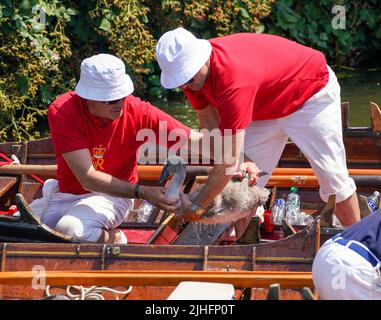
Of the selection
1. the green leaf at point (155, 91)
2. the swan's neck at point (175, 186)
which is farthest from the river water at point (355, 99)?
the swan's neck at point (175, 186)

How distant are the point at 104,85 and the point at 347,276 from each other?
2266 mm

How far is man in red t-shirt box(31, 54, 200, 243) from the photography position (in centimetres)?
651

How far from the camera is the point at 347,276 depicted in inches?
188

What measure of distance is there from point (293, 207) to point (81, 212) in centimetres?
178

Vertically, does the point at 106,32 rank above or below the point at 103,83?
below

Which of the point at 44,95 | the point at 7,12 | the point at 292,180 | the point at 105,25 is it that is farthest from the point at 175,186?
the point at 105,25

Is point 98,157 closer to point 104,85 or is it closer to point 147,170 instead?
point 104,85

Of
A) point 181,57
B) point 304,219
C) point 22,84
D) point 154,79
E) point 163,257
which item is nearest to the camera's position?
point 181,57

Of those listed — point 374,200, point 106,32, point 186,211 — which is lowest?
point 106,32

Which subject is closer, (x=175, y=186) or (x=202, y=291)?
(x=202, y=291)

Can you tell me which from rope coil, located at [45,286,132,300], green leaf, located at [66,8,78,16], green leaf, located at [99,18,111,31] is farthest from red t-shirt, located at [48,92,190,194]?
green leaf, located at [99,18,111,31]

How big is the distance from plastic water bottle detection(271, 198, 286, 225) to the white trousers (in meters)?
2.77

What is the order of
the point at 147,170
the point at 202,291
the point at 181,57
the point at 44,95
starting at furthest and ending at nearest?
the point at 44,95
the point at 147,170
the point at 181,57
the point at 202,291

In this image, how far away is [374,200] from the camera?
7.52m
